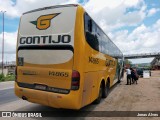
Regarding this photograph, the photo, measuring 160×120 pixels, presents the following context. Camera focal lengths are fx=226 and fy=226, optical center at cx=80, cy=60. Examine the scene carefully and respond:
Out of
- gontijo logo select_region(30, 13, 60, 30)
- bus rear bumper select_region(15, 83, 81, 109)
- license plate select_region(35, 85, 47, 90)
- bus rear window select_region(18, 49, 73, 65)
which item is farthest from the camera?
gontijo logo select_region(30, 13, 60, 30)

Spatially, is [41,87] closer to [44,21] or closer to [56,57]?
[56,57]

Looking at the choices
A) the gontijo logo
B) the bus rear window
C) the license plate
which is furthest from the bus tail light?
the gontijo logo

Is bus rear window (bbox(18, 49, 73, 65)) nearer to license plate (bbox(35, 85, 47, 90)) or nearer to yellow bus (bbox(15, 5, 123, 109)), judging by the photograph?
yellow bus (bbox(15, 5, 123, 109))

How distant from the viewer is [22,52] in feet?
26.8

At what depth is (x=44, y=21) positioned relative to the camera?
779cm

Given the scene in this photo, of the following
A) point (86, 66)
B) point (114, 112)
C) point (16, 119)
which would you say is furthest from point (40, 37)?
point (114, 112)

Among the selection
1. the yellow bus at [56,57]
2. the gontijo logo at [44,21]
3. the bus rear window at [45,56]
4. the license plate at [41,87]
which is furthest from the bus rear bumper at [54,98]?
the gontijo logo at [44,21]

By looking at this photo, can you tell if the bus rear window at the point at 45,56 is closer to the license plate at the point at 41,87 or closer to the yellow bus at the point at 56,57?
the yellow bus at the point at 56,57

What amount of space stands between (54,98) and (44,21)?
2.65 m

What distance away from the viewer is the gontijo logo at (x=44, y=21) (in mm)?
7676

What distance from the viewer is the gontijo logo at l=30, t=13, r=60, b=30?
7.68 meters


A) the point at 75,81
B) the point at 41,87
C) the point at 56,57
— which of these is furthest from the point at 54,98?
the point at 56,57

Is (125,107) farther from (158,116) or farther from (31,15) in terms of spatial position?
(31,15)

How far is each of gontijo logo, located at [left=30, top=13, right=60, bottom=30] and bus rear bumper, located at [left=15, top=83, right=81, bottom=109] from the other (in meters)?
2.21
